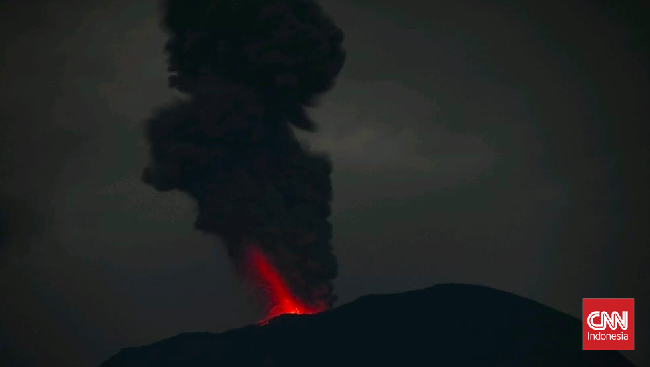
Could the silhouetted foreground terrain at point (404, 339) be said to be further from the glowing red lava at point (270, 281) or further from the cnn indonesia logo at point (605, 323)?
the cnn indonesia logo at point (605, 323)

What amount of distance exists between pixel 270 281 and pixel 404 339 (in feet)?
45.5

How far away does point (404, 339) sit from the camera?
39.3m

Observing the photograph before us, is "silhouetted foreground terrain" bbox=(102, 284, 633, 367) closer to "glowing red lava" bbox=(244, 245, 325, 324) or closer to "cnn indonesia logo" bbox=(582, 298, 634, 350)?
"glowing red lava" bbox=(244, 245, 325, 324)

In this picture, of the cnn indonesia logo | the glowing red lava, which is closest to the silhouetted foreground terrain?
the glowing red lava

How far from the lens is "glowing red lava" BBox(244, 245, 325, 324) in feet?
95.0

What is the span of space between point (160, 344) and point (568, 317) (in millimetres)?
29220

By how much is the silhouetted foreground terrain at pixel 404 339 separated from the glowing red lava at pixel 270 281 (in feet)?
12.1

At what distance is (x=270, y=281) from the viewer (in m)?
29.0

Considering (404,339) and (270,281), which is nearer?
(270,281)

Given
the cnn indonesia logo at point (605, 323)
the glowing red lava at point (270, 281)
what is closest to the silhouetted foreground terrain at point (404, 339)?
the glowing red lava at point (270, 281)

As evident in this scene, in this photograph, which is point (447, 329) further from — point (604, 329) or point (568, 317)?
point (604, 329)

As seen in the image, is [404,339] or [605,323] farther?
[404,339]

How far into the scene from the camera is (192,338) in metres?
44.1

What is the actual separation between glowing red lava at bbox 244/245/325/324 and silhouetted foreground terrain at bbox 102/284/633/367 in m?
3.68
